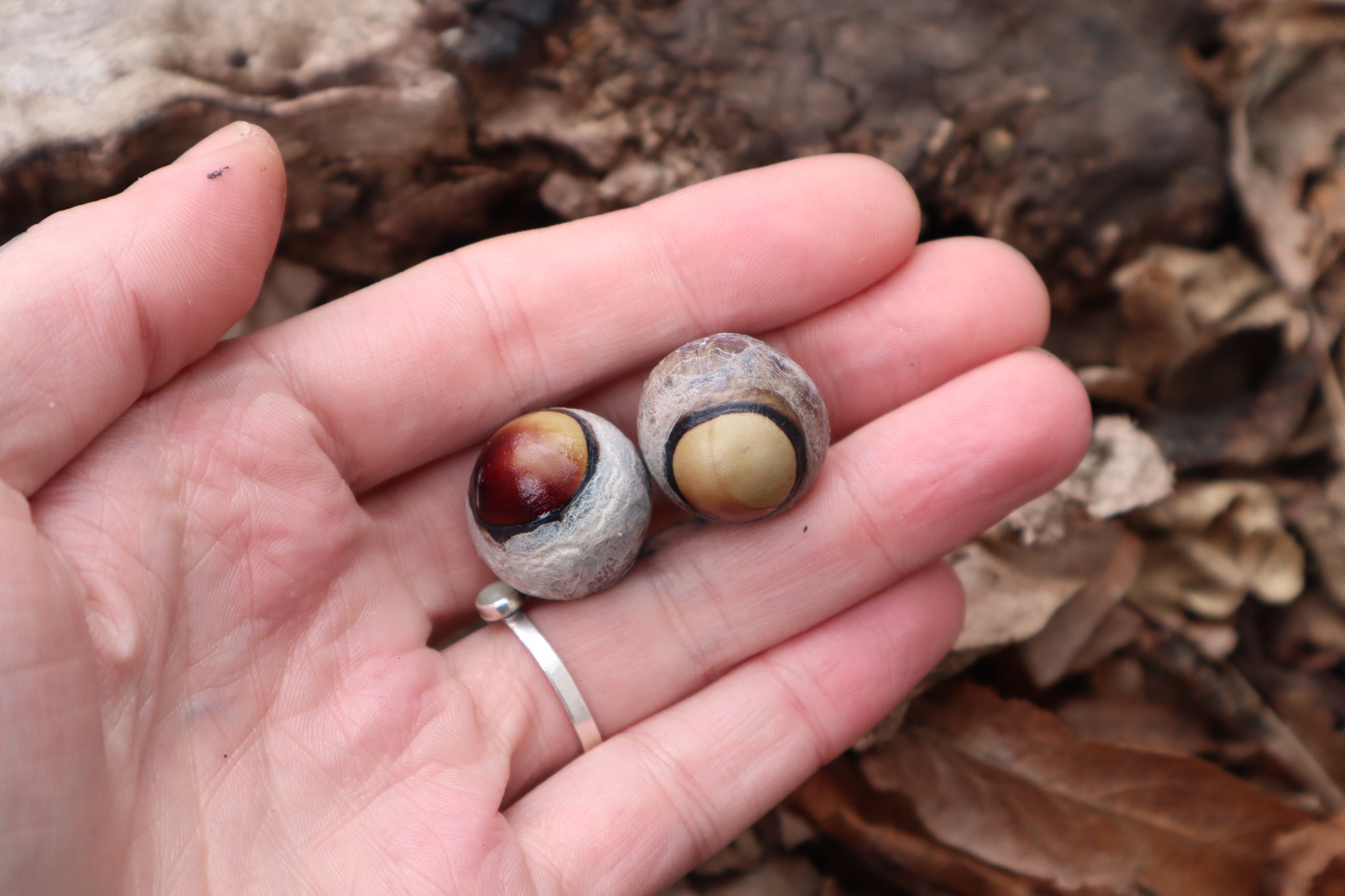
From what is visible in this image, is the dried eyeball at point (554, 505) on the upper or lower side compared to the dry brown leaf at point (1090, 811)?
upper

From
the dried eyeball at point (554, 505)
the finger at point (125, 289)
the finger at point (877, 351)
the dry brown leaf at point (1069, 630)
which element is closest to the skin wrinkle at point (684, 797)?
the dried eyeball at point (554, 505)

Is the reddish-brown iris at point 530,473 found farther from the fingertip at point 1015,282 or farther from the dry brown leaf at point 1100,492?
the dry brown leaf at point 1100,492

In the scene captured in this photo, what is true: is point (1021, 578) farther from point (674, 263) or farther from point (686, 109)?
point (686, 109)

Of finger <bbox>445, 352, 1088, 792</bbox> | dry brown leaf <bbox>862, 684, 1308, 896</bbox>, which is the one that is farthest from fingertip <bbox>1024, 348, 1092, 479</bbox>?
dry brown leaf <bbox>862, 684, 1308, 896</bbox>

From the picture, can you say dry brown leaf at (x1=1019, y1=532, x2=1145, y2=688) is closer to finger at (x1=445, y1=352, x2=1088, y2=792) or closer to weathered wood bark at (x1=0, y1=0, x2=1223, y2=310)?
finger at (x1=445, y1=352, x2=1088, y2=792)

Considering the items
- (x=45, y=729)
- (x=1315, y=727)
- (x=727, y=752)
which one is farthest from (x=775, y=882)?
(x=45, y=729)

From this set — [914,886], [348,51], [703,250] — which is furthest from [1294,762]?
[348,51]
